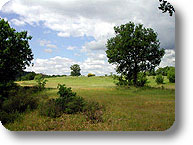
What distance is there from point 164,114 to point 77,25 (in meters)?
3.00

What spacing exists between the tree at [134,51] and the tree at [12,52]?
1.98 meters

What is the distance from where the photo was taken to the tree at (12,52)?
168 inches

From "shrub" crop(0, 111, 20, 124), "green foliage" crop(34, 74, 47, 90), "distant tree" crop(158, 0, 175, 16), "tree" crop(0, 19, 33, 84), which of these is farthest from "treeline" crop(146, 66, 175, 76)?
"shrub" crop(0, 111, 20, 124)

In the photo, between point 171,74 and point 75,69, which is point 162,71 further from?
point 75,69

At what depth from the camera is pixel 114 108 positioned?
14.2ft

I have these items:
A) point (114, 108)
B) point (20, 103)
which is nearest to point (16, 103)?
point (20, 103)

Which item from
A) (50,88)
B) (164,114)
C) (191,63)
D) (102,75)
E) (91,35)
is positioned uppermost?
(91,35)

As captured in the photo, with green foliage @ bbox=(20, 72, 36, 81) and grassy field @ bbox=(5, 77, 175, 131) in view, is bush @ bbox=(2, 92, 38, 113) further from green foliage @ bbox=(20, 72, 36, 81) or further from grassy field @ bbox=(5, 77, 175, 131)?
green foliage @ bbox=(20, 72, 36, 81)

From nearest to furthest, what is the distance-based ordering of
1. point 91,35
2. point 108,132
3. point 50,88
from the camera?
point 108,132, point 50,88, point 91,35

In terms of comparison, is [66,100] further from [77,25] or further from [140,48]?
[140,48]

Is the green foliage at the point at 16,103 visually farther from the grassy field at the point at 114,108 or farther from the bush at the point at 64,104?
the bush at the point at 64,104

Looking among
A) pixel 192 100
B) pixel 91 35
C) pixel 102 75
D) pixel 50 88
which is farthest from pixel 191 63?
pixel 50 88

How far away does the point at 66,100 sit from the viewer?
14.0ft

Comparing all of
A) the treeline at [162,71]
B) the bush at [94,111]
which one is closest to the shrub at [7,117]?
the bush at [94,111]
